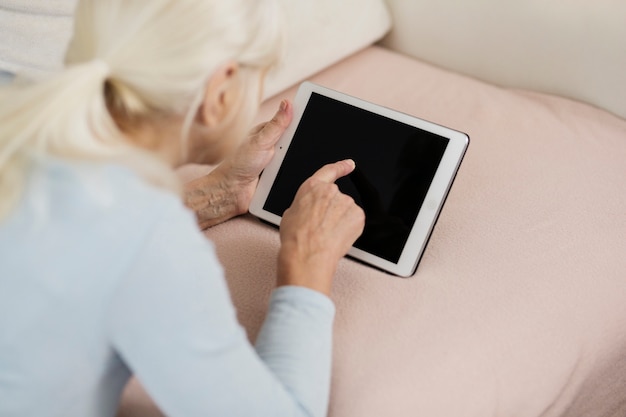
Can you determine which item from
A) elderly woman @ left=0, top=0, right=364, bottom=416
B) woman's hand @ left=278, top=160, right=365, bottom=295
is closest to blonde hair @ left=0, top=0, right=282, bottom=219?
elderly woman @ left=0, top=0, right=364, bottom=416

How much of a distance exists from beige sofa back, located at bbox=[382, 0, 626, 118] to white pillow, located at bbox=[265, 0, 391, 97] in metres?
0.07

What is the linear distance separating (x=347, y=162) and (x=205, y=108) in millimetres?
292

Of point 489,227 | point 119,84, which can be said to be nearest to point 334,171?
point 489,227

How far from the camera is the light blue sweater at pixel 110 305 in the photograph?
585mm

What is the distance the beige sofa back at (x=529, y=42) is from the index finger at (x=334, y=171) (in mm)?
418

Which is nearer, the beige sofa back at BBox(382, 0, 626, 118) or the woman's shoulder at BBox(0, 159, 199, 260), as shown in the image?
the woman's shoulder at BBox(0, 159, 199, 260)

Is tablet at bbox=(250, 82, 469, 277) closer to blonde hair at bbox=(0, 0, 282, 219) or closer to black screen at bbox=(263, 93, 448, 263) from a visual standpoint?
black screen at bbox=(263, 93, 448, 263)

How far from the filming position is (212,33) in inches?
24.6

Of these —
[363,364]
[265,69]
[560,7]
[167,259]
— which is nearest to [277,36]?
[265,69]

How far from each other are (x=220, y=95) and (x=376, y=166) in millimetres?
306

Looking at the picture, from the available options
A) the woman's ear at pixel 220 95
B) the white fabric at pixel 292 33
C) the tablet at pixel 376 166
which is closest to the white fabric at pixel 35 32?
the white fabric at pixel 292 33

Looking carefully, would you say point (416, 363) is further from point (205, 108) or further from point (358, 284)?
point (205, 108)

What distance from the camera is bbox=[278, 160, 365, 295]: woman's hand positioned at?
0.78 metres

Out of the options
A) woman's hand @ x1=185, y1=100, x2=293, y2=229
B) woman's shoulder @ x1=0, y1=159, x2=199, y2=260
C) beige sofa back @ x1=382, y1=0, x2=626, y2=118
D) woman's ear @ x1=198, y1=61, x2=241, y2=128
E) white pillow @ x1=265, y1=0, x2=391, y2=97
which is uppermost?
beige sofa back @ x1=382, y1=0, x2=626, y2=118
